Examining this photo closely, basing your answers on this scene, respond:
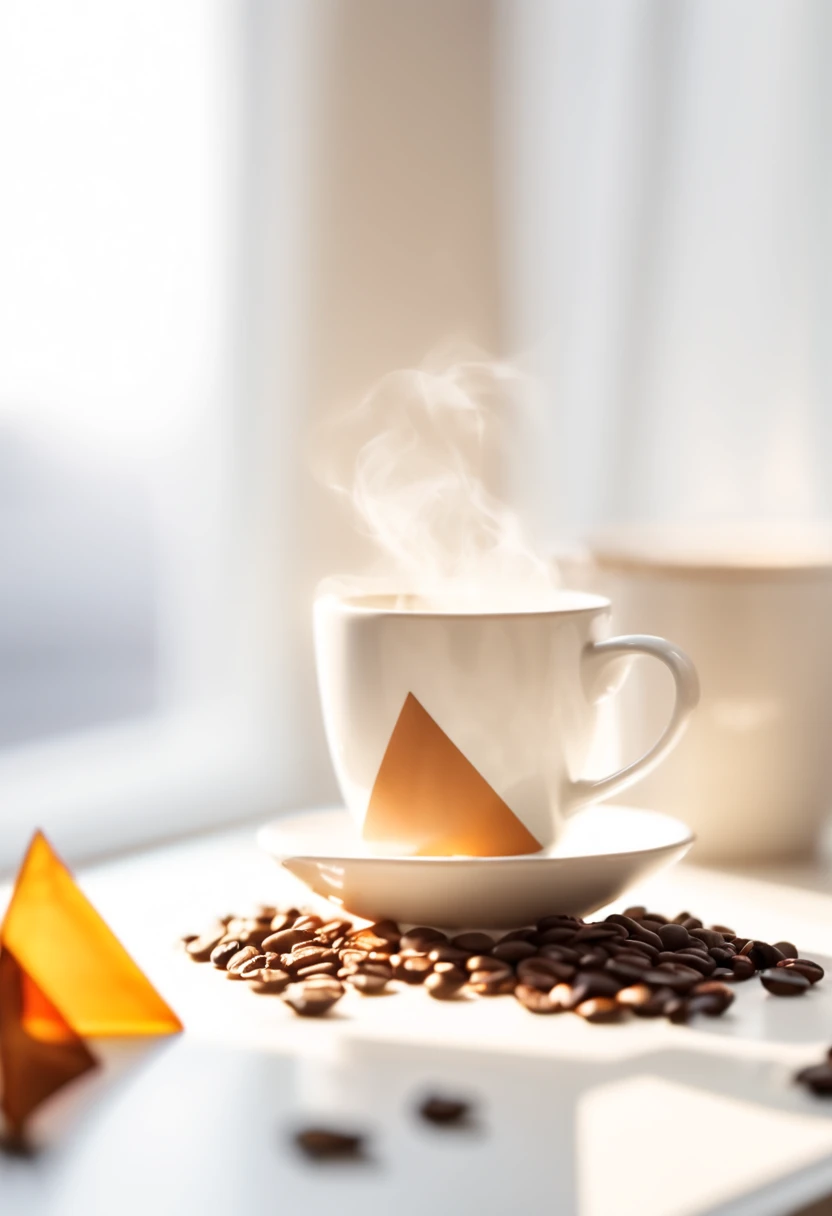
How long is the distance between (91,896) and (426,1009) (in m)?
0.31

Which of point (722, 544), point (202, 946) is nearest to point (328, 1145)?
point (202, 946)

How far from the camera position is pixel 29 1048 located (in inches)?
21.4

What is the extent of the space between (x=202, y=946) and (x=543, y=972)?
0.19m

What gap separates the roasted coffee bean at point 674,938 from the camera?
0.70 m

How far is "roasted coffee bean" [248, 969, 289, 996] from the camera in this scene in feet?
2.16

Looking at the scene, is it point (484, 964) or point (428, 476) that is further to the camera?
point (428, 476)

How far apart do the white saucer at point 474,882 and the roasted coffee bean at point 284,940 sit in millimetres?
33

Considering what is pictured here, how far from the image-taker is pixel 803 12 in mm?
1186

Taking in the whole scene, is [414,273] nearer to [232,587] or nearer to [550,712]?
[232,587]

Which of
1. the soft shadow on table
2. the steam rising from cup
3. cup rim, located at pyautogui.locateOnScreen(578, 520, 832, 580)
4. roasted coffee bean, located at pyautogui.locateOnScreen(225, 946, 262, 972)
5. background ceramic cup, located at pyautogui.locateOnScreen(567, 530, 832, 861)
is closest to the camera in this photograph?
the soft shadow on table

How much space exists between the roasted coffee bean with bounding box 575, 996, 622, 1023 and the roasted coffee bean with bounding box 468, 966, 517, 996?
0.04 m

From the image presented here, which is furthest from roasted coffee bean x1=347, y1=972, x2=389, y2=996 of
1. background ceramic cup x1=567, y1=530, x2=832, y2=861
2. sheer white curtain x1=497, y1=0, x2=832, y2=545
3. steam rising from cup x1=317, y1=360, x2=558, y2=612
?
sheer white curtain x1=497, y1=0, x2=832, y2=545

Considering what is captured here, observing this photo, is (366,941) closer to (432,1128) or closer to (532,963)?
(532,963)

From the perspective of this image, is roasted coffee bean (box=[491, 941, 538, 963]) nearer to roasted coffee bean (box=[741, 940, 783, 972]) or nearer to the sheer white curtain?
roasted coffee bean (box=[741, 940, 783, 972])
